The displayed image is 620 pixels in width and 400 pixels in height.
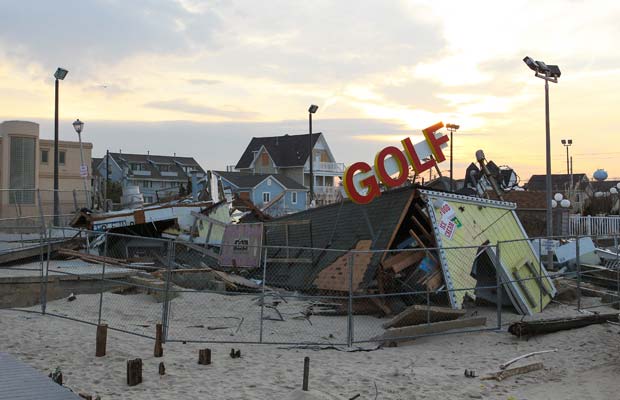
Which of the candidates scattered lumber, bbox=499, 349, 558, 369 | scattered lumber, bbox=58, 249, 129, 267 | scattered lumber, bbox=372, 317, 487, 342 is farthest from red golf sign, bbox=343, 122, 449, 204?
scattered lumber, bbox=58, 249, 129, 267

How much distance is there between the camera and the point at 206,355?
358 inches

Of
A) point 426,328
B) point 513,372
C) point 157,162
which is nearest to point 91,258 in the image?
point 426,328

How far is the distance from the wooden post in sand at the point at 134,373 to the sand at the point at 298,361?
0.36ft

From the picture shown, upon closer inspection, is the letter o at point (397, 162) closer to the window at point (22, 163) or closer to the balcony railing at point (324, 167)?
the window at point (22, 163)

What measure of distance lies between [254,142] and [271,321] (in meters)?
65.7

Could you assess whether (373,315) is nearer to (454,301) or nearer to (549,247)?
(454,301)

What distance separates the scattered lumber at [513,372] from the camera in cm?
887

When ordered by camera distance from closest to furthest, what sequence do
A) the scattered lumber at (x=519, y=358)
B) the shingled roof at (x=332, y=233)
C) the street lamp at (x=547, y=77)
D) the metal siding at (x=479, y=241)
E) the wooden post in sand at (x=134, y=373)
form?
1. the wooden post in sand at (x=134, y=373)
2. the scattered lumber at (x=519, y=358)
3. the metal siding at (x=479, y=241)
4. the shingled roof at (x=332, y=233)
5. the street lamp at (x=547, y=77)

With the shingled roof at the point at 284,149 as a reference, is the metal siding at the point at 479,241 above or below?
below

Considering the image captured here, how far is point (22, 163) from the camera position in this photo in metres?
33.6

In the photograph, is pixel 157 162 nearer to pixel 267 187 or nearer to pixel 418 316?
pixel 267 187

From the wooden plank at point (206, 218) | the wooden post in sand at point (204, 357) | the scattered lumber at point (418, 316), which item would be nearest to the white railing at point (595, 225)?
the wooden plank at point (206, 218)

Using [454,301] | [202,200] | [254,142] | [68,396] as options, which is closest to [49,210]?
[202,200]

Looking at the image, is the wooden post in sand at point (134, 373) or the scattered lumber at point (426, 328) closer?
the wooden post in sand at point (134, 373)
